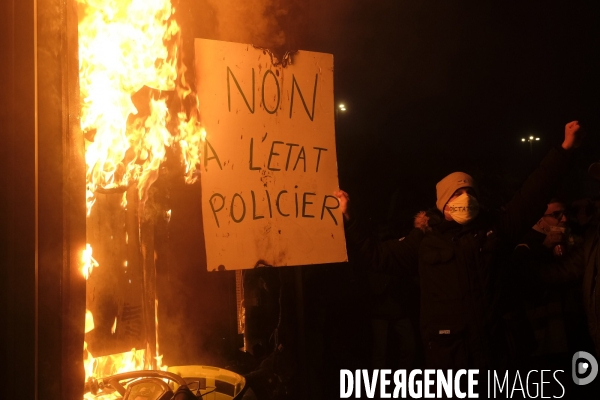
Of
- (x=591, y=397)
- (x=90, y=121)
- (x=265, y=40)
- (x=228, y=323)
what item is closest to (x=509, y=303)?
(x=228, y=323)

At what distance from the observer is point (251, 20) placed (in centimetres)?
248

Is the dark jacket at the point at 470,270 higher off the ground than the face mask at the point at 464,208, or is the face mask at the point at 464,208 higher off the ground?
the face mask at the point at 464,208

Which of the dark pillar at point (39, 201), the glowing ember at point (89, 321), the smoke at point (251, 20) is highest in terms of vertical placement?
the smoke at point (251, 20)

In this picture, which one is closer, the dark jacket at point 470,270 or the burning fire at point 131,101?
the burning fire at point 131,101

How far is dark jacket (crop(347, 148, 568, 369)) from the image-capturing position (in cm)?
315

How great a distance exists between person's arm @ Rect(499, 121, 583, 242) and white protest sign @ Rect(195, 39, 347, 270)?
4.58 feet

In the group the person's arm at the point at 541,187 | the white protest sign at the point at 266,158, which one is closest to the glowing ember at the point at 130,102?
the white protest sign at the point at 266,158

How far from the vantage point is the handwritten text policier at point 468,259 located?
3.15 metres

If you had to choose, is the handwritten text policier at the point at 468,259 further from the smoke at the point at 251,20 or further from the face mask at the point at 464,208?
the smoke at the point at 251,20

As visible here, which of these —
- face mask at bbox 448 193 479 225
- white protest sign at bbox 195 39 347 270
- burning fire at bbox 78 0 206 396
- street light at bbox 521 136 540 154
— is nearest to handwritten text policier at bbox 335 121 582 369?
face mask at bbox 448 193 479 225

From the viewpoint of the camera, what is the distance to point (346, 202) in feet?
9.27

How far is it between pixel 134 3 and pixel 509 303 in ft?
8.83

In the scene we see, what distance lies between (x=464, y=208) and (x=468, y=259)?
1.06 ft

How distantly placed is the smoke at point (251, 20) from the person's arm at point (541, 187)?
5.91 feet
